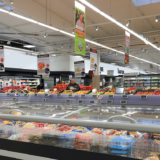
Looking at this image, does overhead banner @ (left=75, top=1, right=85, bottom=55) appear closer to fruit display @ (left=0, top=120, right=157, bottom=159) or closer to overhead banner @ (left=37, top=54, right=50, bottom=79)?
fruit display @ (left=0, top=120, right=157, bottom=159)

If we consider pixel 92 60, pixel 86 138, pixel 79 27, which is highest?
pixel 79 27

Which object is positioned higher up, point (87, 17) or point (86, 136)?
point (87, 17)

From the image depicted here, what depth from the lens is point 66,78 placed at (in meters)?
22.7

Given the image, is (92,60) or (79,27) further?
(92,60)

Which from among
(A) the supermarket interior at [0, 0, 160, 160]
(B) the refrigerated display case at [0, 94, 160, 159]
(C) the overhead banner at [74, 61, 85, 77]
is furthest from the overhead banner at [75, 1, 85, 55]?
(C) the overhead banner at [74, 61, 85, 77]

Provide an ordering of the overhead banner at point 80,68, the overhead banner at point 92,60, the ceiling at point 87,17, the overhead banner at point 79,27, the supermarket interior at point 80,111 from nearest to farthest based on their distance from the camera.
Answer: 1. the supermarket interior at point 80,111
2. the overhead banner at point 79,27
3. the ceiling at point 87,17
4. the overhead banner at point 92,60
5. the overhead banner at point 80,68

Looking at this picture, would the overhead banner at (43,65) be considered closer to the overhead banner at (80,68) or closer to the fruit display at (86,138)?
the overhead banner at (80,68)

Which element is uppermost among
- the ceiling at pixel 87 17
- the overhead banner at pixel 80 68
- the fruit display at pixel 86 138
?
the ceiling at pixel 87 17

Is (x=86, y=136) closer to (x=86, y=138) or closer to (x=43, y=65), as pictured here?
(x=86, y=138)

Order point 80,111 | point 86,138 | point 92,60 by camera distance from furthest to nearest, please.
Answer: point 92,60 < point 80,111 < point 86,138

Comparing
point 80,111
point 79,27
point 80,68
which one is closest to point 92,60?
point 80,68

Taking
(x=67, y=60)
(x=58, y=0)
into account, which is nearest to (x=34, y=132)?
(x=58, y=0)

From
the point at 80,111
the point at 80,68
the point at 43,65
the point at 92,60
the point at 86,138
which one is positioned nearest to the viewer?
the point at 86,138

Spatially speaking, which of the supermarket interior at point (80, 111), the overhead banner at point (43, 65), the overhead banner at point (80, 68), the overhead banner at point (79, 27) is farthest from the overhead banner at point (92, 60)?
the overhead banner at point (79, 27)
